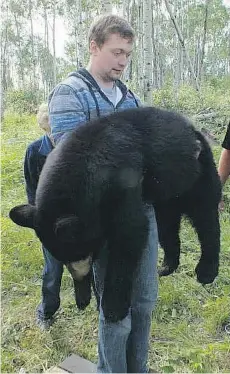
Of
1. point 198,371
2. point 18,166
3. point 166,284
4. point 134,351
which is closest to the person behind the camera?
point 134,351

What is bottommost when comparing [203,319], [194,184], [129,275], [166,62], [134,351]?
[166,62]

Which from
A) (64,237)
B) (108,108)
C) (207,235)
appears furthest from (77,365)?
(108,108)

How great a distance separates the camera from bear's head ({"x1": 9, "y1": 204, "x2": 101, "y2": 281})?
215 centimetres

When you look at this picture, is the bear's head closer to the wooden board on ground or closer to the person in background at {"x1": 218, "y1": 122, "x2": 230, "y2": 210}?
the wooden board on ground

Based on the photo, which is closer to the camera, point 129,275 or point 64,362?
point 129,275

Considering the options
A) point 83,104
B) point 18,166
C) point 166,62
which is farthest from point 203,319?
point 166,62

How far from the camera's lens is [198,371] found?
10.5 ft

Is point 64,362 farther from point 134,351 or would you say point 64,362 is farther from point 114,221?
point 114,221

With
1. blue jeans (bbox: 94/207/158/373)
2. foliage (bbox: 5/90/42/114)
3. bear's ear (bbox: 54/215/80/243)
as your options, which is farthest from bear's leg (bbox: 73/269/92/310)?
foliage (bbox: 5/90/42/114)

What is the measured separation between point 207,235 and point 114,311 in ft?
3.14

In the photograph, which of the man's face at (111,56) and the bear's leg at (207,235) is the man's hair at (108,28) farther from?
the bear's leg at (207,235)

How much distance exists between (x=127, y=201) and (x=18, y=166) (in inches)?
266

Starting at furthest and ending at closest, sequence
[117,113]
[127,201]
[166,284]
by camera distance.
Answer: [166,284] → [117,113] → [127,201]

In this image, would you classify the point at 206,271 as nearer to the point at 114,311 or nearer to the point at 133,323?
the point at 133,323
